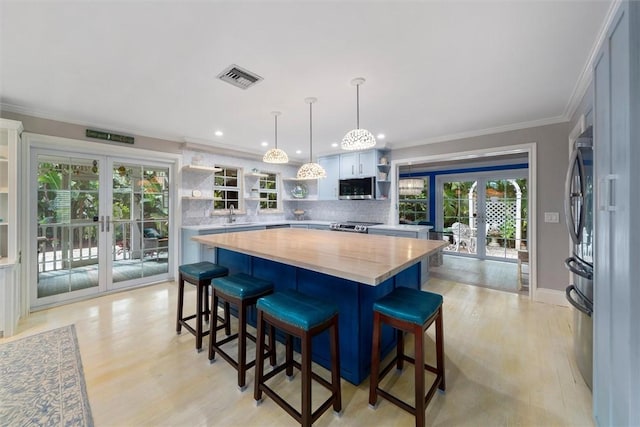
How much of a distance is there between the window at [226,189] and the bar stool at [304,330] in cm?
364

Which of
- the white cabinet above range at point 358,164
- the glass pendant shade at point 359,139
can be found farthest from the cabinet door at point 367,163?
the glass pendant shade at point 359,139

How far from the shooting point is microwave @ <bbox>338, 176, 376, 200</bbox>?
15.8 ft

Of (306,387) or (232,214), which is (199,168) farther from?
(306,387)

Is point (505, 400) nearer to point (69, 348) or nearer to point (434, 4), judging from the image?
point (434, 4)

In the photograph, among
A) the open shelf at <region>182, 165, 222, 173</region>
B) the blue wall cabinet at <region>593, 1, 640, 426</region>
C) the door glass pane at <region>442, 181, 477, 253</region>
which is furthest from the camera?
the door glass pane at <region>442, 181, 477, 253</region>

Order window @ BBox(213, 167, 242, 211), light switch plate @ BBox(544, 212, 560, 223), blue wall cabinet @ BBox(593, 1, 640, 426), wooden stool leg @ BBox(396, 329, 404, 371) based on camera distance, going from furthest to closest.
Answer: window @ BBox(213, 167, 242, 211) → light switch plate @ BBox(544, 212, 560, 223) → wooden stool leg @ BBox(396, 329, 404, 371) → blue wall cabinet @ BBox(593, 1, 640, 426)

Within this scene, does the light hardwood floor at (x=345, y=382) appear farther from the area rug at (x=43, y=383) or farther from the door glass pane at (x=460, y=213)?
the door glass pane at (x=460, y=213)

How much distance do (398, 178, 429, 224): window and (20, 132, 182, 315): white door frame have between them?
5180 mm

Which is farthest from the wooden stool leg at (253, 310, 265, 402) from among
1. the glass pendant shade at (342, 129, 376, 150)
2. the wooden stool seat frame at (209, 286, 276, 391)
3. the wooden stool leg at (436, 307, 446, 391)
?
the glass pendant shade at (342, 129, 376, 150)

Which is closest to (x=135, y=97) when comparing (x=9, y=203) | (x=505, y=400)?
(x=9, y=203)

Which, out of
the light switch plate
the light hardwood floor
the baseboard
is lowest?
the light hardwood floor

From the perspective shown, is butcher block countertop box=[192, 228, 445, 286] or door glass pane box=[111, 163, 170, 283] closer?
butcher block countertop box=[192, 228, 445, 286]

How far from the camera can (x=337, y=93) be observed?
2604 mm

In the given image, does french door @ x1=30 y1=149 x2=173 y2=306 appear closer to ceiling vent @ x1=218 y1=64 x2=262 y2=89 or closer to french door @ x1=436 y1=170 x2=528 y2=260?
ceiling vent @ x1=218 y1=64 x2=262 y2=89
